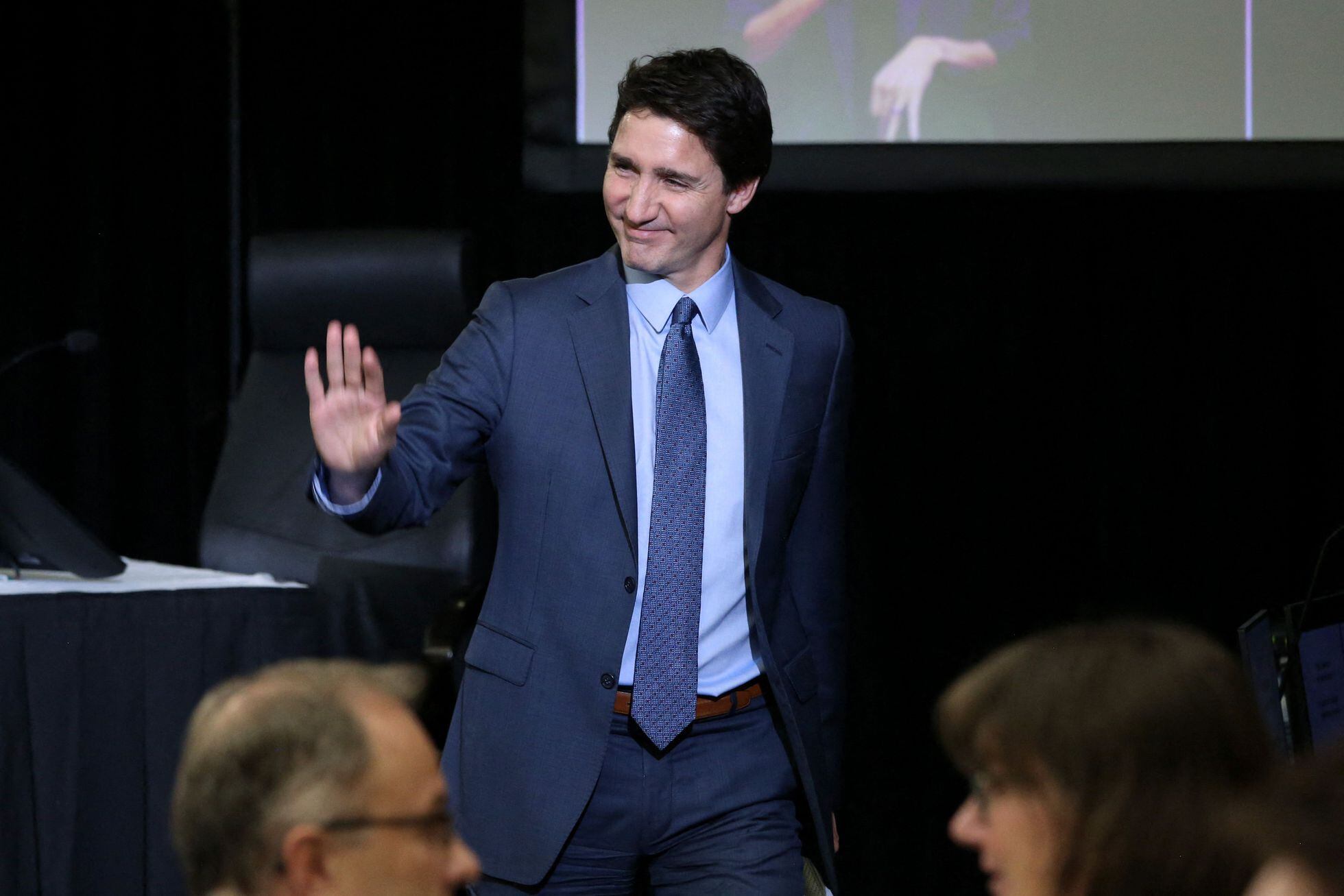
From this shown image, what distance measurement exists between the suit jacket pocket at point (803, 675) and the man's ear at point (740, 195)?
586 mm

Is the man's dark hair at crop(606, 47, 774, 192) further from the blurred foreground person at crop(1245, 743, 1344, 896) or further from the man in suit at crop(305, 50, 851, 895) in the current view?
the blurred foreground person at crop(1245, 743, 1344, 896)

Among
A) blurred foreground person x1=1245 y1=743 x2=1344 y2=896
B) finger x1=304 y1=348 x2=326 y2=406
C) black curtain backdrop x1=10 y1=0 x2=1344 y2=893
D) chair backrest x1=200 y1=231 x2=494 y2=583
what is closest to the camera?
blurred foreground person x1=1245 y1=743 x2=1344 y2=896

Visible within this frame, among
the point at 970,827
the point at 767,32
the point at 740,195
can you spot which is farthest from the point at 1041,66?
the point at 970,827

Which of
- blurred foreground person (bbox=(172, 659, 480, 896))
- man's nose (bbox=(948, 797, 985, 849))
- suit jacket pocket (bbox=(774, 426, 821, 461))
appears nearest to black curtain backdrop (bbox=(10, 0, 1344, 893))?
suit jacket pocket (bbox=(774, 426, 821, 461))

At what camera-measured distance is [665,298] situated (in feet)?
6.26

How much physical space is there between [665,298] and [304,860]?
1.12 m

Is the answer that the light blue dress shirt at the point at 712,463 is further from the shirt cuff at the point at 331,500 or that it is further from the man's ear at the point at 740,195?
the shirt cuff at the point at 331,500

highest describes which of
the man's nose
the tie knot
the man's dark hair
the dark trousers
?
the man's dark hair

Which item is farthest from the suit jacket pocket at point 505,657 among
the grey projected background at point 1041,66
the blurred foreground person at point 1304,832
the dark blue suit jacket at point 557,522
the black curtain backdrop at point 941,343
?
the grey projected background at point 1041,66

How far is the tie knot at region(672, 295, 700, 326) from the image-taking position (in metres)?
1.89

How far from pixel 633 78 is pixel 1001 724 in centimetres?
117

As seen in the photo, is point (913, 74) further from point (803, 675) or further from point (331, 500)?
point (331, 500)

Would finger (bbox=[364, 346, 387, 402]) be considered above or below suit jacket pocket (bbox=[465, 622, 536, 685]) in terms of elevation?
above

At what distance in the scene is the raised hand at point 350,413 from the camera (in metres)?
1.58
